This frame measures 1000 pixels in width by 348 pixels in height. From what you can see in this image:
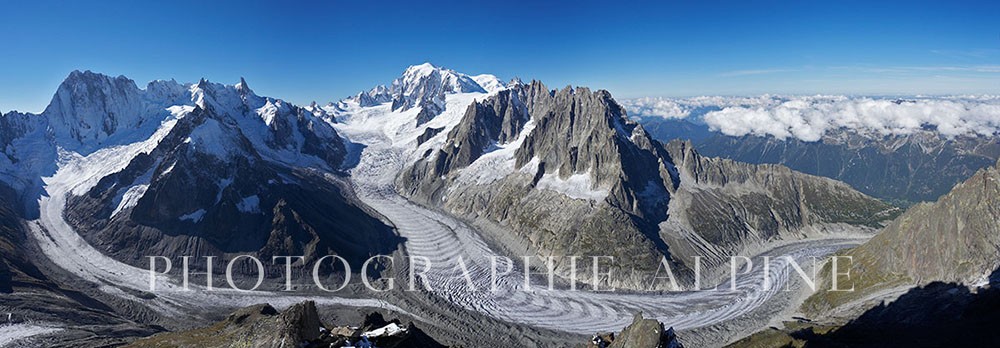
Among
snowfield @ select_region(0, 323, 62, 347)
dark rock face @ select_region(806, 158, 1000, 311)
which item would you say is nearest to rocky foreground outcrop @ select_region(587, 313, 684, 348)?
dark rock face @ select_region(806, 158, 1000, 311)

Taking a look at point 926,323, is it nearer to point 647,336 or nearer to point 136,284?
point 647,336

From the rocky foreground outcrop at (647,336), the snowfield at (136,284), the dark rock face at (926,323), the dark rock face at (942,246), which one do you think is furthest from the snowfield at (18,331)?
the dark rock face at (942,246)

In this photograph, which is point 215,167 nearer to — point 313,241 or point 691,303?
point 313,241

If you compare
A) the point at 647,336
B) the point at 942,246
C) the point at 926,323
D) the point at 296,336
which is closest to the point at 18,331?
the point at 296,336

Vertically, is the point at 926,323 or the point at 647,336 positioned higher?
the point at 647,336

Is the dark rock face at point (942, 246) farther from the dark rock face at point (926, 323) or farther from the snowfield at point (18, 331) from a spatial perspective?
the snowfield at point (18, 331)

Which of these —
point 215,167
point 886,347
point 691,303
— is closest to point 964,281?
point 886,347
